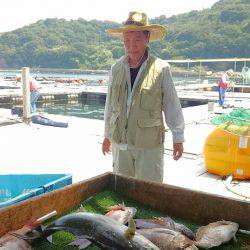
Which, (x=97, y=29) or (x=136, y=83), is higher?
(x=97, y=29)

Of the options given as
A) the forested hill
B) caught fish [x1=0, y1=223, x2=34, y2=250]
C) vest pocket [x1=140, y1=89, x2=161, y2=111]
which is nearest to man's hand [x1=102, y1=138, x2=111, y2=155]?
vest pocket [x1=140, y1=89, x2=161, y2=111]

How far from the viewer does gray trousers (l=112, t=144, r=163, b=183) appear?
153 inches

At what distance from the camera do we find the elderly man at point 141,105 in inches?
147

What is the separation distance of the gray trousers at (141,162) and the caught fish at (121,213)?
1.00 metres

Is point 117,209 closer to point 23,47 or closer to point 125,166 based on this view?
point 125,166

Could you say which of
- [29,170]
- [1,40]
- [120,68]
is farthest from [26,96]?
[1,40]

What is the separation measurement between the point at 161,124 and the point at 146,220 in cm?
135

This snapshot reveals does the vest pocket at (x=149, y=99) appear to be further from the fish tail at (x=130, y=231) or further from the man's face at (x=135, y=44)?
the fish tail at (x=130, y=231)

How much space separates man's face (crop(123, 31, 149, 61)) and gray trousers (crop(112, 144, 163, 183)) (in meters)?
0.93

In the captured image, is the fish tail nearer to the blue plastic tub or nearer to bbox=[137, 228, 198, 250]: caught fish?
bbox=[137, 228, 198, 250]: caught fish

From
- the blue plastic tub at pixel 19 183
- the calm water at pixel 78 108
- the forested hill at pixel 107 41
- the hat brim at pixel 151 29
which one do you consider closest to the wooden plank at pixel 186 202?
the blue plastic tub at pixel 19 183

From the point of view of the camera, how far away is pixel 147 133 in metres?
3.76

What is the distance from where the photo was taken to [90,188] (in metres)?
3.15

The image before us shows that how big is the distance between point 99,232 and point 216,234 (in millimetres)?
763
